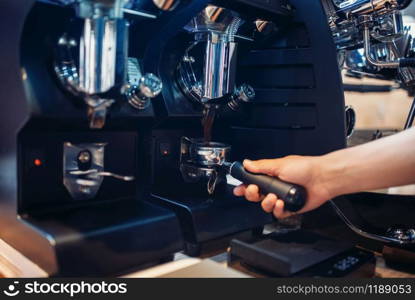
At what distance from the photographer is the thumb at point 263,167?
1.76 ft

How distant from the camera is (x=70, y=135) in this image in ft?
1.56

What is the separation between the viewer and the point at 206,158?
56 centimetres

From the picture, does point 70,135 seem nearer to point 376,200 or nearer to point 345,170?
point 345,170

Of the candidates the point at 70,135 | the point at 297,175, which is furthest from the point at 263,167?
the point at 70,135

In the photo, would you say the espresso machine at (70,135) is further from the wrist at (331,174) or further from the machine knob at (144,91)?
the wrist at (331,174)

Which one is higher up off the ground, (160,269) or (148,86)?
(148,86)

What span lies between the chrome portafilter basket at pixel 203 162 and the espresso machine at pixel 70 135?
0.30 feet

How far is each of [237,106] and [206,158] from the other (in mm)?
122

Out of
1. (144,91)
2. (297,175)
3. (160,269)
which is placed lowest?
(160,269)

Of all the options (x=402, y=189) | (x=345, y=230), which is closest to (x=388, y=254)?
(x=345, y=230)

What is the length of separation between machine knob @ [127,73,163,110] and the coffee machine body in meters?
0.06

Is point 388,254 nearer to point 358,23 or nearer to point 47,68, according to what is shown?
point 358,23

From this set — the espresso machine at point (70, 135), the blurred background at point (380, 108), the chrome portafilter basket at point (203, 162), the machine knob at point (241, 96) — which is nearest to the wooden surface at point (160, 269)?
the espresso machine at point (70, 135)

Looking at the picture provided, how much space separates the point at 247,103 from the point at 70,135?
30cm
